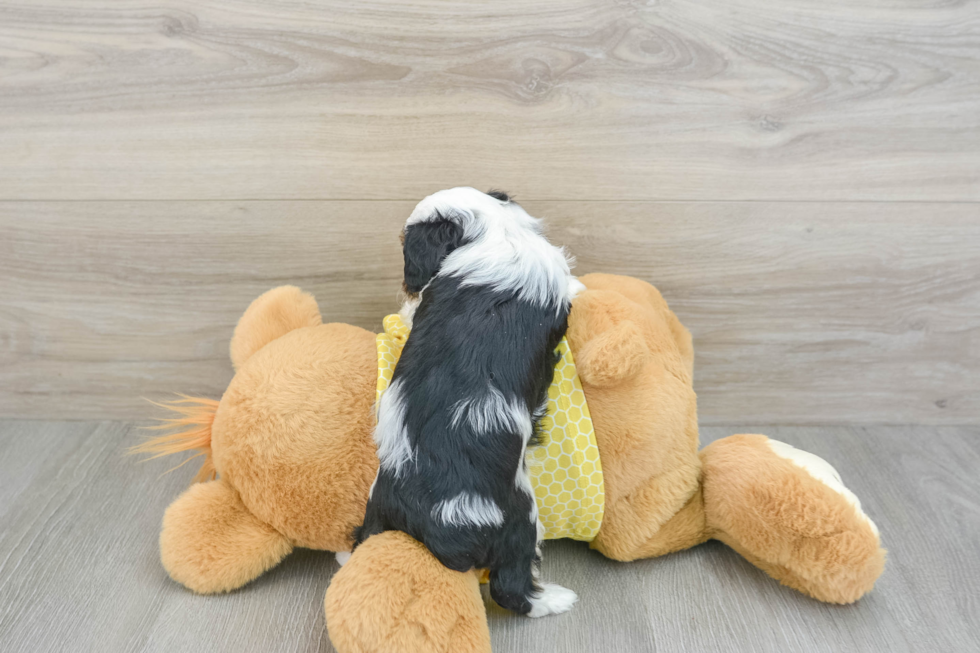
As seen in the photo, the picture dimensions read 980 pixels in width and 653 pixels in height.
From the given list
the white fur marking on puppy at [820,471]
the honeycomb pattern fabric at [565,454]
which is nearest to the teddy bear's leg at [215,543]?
the honeycomb pattern fabric at [565,454]

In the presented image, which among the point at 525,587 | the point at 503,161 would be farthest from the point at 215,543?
the point at 503,161

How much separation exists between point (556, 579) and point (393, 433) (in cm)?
38

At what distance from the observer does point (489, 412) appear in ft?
2.74

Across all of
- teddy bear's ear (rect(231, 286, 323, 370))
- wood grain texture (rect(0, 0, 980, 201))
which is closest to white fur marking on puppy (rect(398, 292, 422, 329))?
teddy bear's ear (rect(231, 286, 323, 370))

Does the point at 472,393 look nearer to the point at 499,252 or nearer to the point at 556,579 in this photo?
the point at 499,252

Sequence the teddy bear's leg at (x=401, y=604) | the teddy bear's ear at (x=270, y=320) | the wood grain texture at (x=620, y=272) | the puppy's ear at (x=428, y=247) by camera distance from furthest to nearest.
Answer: the wood grain texture at (x=620, y=272), the teddy bear's ear at (x=270, y=320), the puppy's ear at (x=428, y=247), the teddy bear's leg at (x=401, y=604)

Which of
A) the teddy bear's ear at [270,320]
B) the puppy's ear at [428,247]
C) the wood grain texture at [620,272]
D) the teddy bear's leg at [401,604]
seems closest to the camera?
the teddy bear's leg at [401,604]

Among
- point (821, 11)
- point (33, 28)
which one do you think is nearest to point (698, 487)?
point (821, 11)

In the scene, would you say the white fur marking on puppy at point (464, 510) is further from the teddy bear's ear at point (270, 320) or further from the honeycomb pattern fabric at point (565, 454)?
the teddy bear's ear at point (270, 320)

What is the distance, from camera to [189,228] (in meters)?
1.30

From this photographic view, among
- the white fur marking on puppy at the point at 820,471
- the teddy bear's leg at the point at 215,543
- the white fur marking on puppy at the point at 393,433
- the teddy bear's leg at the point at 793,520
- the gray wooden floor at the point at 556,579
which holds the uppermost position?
the white fur marking on puppy at the point at 393,433

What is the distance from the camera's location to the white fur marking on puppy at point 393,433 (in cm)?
85

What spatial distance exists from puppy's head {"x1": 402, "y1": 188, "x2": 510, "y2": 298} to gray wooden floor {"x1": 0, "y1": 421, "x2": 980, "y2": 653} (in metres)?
0.47

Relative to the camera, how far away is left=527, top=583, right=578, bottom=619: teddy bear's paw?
3.13 feet
